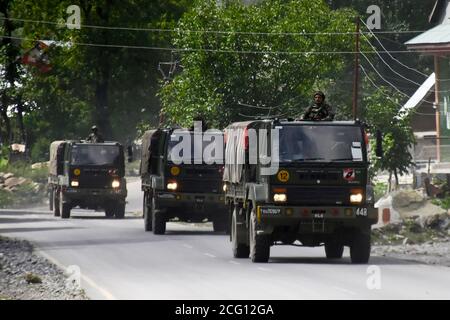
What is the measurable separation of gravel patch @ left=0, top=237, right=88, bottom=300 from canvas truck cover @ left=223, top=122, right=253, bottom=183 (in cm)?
396

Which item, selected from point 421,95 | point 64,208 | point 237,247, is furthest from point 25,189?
point 237,247

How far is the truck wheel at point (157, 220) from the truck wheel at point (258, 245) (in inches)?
452

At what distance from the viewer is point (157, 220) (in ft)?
123

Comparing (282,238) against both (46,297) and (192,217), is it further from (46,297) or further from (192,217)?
(192,217)

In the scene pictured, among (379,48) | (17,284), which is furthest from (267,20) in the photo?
(379,48)

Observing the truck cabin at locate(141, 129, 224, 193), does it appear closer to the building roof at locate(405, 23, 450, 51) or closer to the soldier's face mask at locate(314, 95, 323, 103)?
the soldier's face mask at locate(314, 95, 323, 103)

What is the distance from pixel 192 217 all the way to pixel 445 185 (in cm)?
2205

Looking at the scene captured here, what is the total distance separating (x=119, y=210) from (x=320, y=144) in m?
26.2

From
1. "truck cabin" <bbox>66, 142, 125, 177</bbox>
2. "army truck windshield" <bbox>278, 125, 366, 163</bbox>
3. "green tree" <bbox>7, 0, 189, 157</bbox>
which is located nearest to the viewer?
"army truck windshield" <bbox>278, 125, 366, 163</bbox>

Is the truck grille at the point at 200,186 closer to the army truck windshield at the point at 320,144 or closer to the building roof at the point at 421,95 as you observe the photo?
the army truck windshield at the point at 320,144

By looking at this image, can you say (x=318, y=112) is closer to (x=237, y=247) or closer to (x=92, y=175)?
(x=237, y=247)

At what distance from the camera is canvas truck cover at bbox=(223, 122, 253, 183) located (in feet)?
88.9

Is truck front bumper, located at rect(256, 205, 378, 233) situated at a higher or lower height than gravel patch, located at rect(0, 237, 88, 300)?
higher

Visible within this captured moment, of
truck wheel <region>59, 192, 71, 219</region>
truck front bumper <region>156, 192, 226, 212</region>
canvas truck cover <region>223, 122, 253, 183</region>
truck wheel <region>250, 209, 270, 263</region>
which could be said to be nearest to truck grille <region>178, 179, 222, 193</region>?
truck front bumper <region>156, 192, 226, 212</region>
